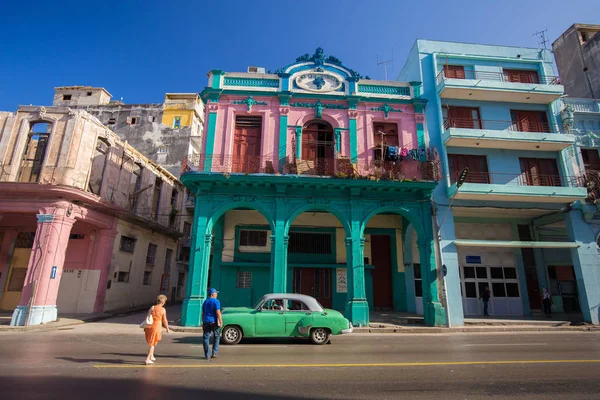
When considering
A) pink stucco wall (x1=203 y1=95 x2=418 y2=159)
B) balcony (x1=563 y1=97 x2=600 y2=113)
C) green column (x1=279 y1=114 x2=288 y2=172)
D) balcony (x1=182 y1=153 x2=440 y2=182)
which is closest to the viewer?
balcony (x1=182 y1=153 x2=440 y2=182)

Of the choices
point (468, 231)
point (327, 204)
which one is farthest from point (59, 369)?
point (468, 231)

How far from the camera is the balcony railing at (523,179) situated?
17234mm

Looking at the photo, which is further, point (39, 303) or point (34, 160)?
point (34, 160)

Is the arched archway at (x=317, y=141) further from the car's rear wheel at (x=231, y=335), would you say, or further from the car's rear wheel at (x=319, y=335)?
the car's rear wheel at (x=231, y=335)

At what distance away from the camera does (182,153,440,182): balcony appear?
15367 mm

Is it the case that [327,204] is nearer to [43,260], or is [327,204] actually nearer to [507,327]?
[507,327]

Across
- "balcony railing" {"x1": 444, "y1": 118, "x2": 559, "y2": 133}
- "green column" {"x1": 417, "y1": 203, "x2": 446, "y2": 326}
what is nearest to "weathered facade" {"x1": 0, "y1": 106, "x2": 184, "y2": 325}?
"green column" {"x1": 417, "y1": 203, "x2": 446, "y2": 326}

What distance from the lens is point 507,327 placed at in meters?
14.2

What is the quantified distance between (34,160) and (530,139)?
24.4 meters

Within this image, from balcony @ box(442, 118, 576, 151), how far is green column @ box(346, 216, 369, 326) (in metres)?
7.06

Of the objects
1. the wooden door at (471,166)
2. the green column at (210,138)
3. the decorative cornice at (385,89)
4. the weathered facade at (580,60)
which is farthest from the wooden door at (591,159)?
the green column at (210,138)

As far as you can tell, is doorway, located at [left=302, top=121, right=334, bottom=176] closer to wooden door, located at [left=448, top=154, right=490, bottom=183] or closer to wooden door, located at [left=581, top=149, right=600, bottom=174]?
wooden door, located at [left=448, top=154, right=490, bottom=183]

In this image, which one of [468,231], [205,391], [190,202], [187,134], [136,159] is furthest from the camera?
[187,134]

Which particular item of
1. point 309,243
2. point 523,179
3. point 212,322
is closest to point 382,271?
point 309,243
